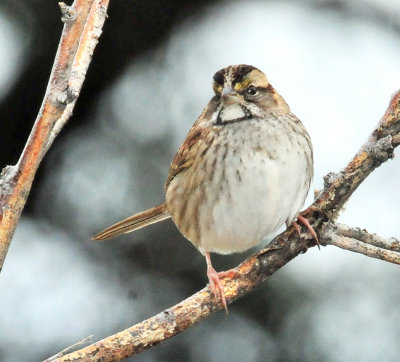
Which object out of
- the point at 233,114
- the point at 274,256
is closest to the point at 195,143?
the point at 233,114

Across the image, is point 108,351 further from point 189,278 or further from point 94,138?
point 94,138

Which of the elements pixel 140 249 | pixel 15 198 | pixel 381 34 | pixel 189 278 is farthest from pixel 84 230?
pixel 15 198

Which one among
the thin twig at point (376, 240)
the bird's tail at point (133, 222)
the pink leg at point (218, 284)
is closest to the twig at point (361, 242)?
the thin twig at point (376, 240)

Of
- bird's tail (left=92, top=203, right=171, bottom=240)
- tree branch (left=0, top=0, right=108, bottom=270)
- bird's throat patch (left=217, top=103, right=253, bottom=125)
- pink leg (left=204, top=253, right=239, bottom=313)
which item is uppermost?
tree branch (left=0, top=0, right=108, bottom=270)

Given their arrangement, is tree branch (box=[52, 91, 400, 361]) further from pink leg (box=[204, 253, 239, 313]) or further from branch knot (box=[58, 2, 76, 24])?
branch knot (box=[58, 2, 76, 24])

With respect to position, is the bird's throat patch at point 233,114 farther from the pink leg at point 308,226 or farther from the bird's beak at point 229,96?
the pink leg at point 308,226

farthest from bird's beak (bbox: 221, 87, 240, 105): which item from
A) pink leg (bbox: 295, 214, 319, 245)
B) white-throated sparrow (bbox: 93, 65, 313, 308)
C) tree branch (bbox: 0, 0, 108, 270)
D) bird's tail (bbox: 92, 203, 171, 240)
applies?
tree branch (bbox: 0, 0, 108, 270)

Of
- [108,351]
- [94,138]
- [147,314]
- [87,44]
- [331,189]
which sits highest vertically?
[87,44]
